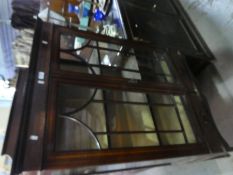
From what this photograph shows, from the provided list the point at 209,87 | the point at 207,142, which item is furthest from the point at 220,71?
the point at 207,142

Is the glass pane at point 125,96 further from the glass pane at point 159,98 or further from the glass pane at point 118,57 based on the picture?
the glass pane at point 118,57

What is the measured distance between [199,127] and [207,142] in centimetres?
8

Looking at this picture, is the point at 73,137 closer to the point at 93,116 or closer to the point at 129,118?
the point at 93,116

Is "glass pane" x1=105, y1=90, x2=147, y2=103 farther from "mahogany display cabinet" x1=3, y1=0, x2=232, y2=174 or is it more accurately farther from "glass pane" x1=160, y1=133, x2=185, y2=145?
"glass pane" x1=160, y1=133, x2=185, y2=145

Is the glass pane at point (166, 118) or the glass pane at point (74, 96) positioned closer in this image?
the glass pane at point (74, 96)

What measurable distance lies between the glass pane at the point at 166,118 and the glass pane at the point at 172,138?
0.04 metres

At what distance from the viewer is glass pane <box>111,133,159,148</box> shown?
35.1 inches

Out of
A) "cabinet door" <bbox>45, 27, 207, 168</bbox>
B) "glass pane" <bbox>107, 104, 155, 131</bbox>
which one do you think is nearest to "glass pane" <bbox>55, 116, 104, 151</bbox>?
"cabinet door" <bbox>45, 27, 207, 168</bbox>

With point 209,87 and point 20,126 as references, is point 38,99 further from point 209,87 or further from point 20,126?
point 209,87

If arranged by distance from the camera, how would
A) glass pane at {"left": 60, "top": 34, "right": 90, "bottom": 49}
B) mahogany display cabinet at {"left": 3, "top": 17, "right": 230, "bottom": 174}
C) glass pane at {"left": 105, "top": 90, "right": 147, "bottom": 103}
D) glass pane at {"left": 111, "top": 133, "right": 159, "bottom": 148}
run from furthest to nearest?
1. glass pane at {"left": 60, "top": 34, "right": 90, "bottom": 49}
2. glass pane at {"left": 105, "top": 90, "right": 147, "bottom": 103}
3. glass pane at {"left": 111, "top": 133, "right": 159, "bottom": 148}
4. mahogany display cabinet at {"left": 3, "top": 17, "right": 230, "bottom": 174}

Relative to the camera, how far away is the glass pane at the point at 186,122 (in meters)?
1.04

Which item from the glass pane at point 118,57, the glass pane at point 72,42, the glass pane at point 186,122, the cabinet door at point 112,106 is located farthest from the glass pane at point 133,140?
the glass pane at point 72,42

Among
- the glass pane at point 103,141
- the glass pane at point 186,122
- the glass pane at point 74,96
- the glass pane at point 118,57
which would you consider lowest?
the glass pane at point 103,141

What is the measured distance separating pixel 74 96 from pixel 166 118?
0.50 meters
